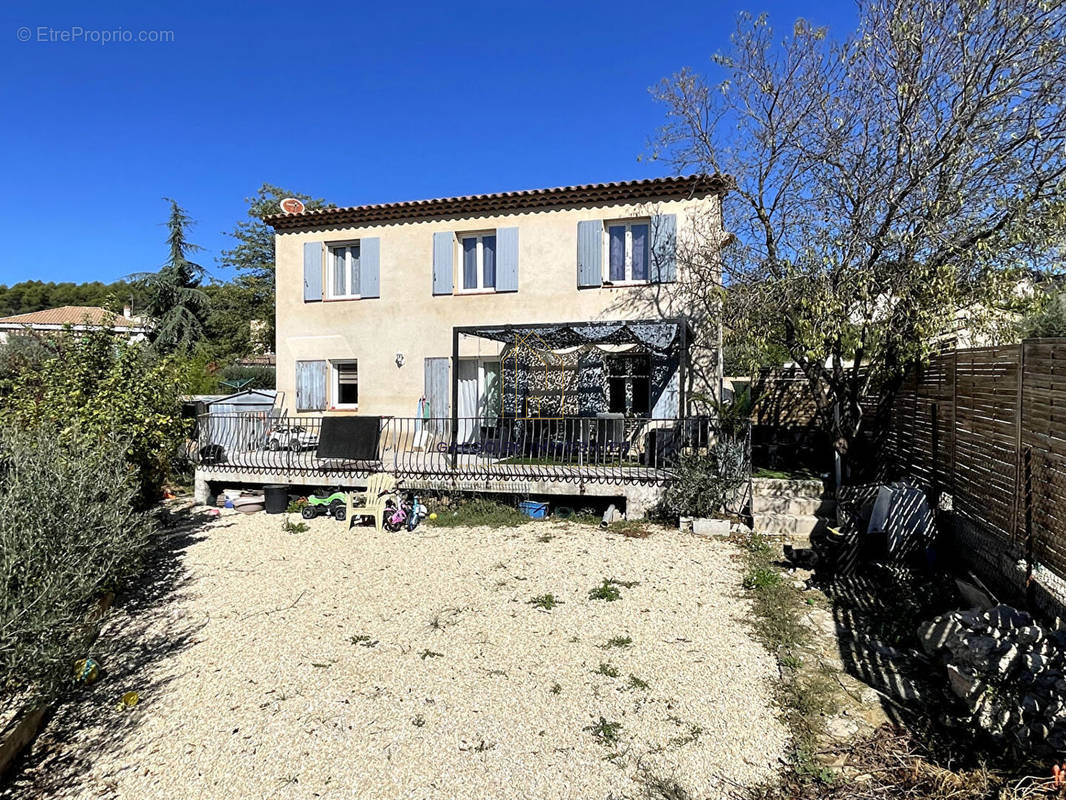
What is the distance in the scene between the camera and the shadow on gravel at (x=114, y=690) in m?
3.51

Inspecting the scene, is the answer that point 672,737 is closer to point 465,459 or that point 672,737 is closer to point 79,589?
point 79,589

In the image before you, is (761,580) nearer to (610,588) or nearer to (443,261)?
(610,588)

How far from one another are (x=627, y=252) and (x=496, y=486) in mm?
6040

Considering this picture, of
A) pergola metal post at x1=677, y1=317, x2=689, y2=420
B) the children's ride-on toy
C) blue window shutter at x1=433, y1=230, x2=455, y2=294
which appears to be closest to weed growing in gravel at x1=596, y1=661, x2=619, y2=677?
the children's ride-on toy

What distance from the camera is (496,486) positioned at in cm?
954

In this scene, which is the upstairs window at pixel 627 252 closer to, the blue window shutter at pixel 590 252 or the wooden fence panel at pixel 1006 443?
the blue window shutter at pixel 590 252

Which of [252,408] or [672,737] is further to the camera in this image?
[252,408]

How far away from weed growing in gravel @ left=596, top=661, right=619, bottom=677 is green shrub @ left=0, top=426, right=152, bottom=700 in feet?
13.1

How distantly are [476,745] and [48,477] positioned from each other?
5032 mm

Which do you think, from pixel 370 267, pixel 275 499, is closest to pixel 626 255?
pixel 370 267

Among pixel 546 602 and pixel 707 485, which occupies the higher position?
pixel 707 485

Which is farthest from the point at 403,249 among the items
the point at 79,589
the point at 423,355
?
the point at 79,589

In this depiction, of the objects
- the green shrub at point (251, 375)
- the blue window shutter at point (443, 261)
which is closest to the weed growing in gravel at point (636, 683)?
the blue window shutter at point (443, 261)

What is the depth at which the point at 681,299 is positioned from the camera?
456 inches
